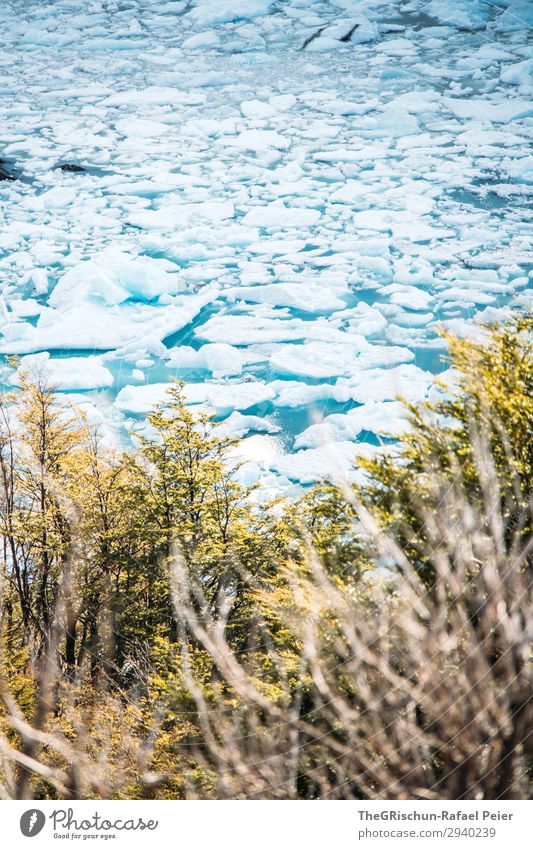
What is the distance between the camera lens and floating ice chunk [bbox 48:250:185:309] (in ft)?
51.1

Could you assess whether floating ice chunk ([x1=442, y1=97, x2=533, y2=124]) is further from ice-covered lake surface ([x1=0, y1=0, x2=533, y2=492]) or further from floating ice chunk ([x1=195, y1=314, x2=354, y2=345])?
floating ice chunk ([x1=195, y1=314, x2=354, y2=345])

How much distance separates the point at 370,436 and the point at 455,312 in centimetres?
385

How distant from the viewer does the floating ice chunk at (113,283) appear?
51.1ft

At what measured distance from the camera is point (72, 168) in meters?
20.2

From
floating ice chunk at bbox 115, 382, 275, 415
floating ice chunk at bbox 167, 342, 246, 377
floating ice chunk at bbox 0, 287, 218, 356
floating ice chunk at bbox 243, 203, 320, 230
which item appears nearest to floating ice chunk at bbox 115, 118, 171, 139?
floating ice chunk at bbox 243, 203, 320, 230

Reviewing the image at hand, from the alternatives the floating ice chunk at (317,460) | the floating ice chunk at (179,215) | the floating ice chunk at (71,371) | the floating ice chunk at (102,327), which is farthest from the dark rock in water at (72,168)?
the floating ice chunk at (317,460)

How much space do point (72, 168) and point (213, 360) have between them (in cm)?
968

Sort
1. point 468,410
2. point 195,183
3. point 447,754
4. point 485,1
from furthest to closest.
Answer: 1. point 485,1
2. point 195,183
3. point 468,410
4. point 447,754

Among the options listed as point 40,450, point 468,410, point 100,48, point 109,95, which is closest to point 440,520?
point 468,410

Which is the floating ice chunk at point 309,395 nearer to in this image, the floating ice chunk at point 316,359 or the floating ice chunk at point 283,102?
the floating ice chunk at point 316,359

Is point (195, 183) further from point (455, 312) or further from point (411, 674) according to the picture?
point (411, 674)

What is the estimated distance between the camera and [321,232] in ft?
56.9

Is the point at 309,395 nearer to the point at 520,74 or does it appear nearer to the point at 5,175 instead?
the point at 5,175

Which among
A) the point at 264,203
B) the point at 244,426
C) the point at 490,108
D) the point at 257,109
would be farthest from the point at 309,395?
the point at 257,109
